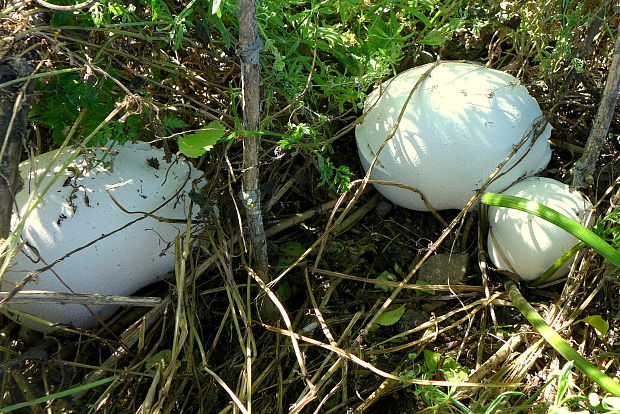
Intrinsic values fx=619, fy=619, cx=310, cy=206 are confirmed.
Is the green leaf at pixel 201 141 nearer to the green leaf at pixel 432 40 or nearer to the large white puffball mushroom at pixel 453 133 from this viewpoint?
the large white puffball mushroom at pixel 453 133

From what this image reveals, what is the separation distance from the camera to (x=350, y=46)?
161cm

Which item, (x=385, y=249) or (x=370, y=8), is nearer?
(x=370, y=8)

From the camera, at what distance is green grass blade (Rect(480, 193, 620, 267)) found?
126 centimetres

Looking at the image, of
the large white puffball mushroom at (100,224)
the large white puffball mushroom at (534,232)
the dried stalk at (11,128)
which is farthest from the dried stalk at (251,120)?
the large white puffball mushroom at (534,232)

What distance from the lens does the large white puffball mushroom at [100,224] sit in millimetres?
1489

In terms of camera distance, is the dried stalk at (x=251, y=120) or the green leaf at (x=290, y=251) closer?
the dried stalk at (x=251, y=120)

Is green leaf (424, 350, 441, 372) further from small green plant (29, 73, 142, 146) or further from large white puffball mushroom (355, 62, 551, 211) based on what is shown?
small green plant (29, 73, 142, 146)

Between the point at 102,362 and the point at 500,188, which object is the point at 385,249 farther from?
the point at 102,362

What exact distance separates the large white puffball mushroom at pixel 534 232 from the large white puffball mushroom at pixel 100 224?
800 millimetres

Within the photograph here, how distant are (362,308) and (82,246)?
721 millimetres

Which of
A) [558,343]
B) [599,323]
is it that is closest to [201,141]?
[558,343]

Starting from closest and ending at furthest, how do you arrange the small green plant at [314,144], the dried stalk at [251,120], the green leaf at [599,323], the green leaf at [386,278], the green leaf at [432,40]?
the dried stalk at [251,120] → the small green plant at [314,144] → the green leaf at [599,323] → the green leaf at [432,40] → the green leaf at [386,278]

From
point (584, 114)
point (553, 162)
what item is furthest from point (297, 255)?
point (584, 114)

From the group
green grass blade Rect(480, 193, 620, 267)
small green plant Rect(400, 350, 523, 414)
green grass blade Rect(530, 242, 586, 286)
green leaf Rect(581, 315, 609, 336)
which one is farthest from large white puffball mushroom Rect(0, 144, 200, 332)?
green leaf Rect(581, 315, 609, 336)
